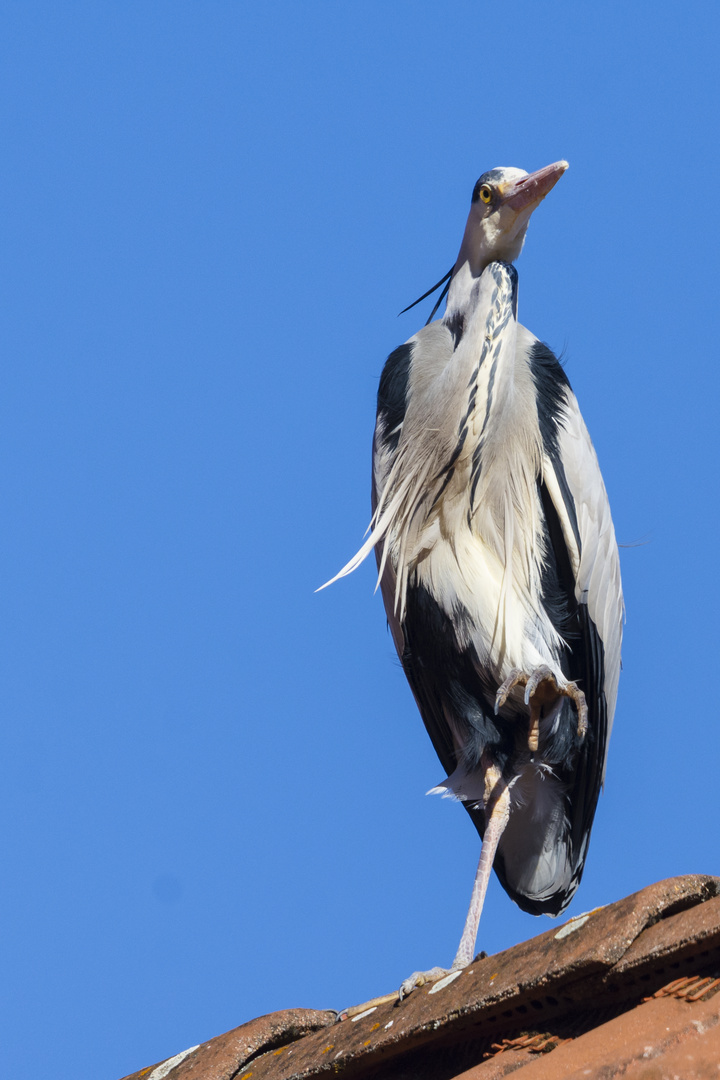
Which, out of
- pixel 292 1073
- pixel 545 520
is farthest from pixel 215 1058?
pixel 545 520

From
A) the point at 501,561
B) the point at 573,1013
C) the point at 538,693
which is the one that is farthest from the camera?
the point at 501,561

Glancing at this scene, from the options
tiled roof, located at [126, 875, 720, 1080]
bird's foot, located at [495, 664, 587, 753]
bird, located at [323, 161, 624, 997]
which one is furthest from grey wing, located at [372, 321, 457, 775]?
tiled roof, located at [126, 875, 720, 1080]

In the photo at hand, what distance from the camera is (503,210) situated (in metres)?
5.25

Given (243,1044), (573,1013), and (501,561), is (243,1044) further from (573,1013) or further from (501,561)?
(501,561)

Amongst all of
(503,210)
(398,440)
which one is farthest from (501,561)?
(503,210)

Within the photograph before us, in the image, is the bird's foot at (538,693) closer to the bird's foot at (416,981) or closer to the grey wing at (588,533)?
the grey wing at (588,533)

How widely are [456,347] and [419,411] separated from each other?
0.31 metres

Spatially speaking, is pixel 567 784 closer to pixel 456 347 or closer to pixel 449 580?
pixel 449 580

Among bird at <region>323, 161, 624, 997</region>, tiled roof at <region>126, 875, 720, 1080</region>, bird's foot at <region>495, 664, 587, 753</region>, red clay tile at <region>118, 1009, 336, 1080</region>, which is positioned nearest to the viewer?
tiled roof at <region>126, 875, 720, 1080</region>

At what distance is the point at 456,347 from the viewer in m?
5.19

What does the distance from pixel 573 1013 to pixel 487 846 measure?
8.71ft

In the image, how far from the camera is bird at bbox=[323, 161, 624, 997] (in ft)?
16.2

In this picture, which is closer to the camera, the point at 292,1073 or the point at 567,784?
the point at 292,1073

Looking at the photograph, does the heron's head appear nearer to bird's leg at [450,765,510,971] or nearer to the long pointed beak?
the long pointed beak
